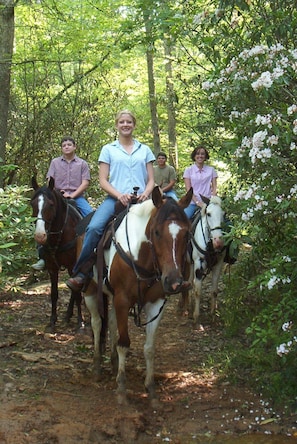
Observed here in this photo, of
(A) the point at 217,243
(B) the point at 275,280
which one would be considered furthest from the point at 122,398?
(A) the point at 217,243

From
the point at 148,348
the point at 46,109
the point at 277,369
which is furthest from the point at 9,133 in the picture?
the point at 277,369

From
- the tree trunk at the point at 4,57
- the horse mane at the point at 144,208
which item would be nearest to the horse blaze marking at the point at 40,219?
the horse mane at the point at 144,208

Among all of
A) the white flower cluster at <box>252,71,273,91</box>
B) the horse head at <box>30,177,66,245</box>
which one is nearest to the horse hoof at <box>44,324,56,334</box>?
the horse head at <box>30,177,66,245</box>

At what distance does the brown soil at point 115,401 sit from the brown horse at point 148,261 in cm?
37

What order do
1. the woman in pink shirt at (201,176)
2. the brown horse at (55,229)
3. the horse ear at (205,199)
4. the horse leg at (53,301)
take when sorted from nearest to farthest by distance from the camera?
1. the brown horse at (55,229)
2. the horse leg at (53,301)
3. the horse ear at (205,199)
4. the woman in pink shirt at (201,176)

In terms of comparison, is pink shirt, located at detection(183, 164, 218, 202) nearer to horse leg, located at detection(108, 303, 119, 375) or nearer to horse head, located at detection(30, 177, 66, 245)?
horse head, located at detection(30, 177, 66, 245)

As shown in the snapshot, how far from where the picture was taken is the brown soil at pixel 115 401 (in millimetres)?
4410

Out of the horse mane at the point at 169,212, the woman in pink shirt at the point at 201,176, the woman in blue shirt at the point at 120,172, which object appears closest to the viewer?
the horse mane at the point at 169,212

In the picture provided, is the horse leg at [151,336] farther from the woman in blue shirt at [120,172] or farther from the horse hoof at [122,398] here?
the woman in blue shirt at [120,172]

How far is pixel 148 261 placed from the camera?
4.89 metres

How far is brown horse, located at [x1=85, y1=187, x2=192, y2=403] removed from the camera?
446 centimetres

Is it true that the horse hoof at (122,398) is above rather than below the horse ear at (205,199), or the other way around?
below

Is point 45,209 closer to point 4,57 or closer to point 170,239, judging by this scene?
point 170,239

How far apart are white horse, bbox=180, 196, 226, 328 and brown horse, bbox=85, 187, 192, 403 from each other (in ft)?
8.62
